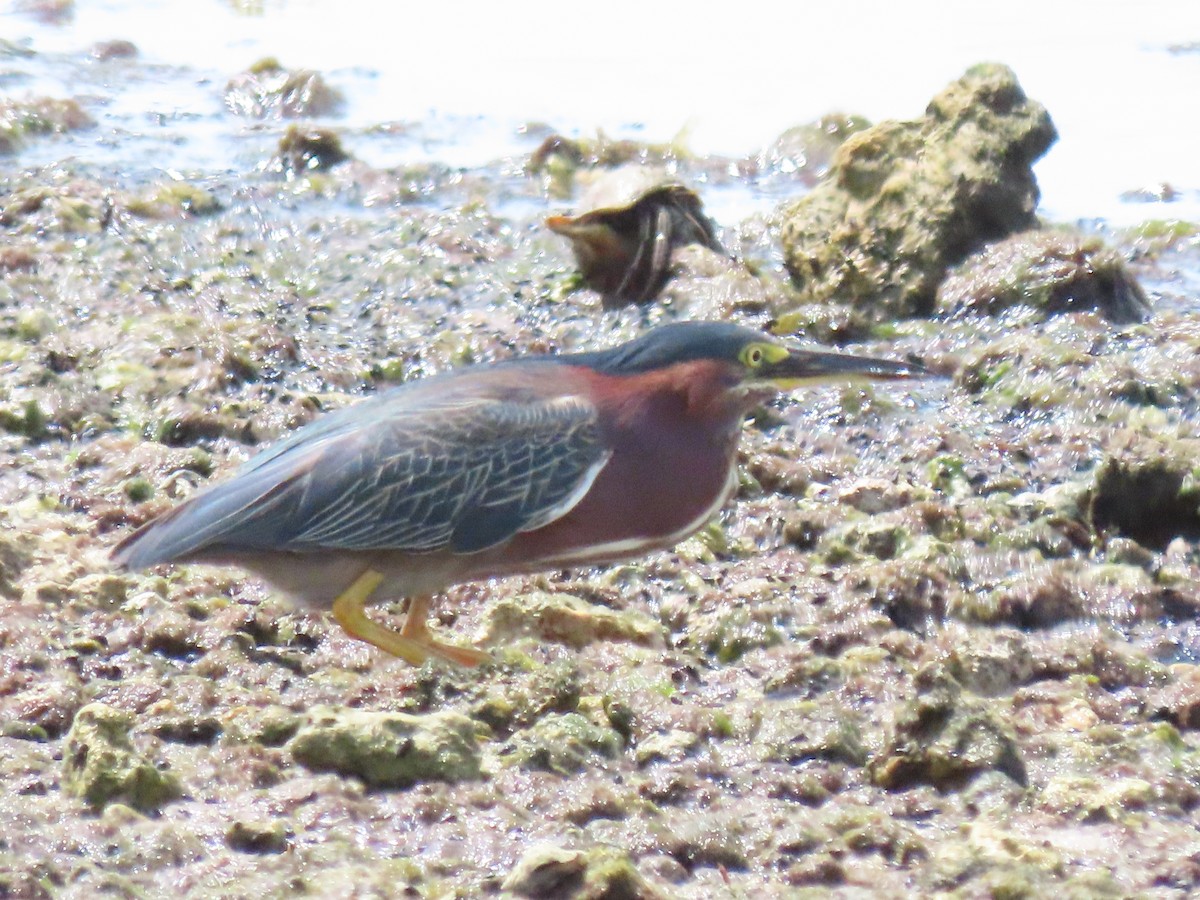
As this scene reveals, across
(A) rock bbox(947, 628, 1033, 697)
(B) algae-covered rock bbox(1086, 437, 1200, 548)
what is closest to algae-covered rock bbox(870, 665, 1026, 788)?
(A) rock bbox(947, 628, 1033, 697)

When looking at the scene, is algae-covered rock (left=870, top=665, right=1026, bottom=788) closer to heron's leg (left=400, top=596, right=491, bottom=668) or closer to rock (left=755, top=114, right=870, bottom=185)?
heron's leg (left=400, top=596, right=491, bottom=668)

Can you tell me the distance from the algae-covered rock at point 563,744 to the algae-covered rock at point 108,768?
35.1 inches

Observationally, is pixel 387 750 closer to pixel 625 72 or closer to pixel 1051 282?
pixel 1051 282

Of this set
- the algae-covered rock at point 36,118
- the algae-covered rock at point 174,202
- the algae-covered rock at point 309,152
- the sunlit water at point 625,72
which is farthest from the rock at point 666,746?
the algae-covered rock at point 36,118

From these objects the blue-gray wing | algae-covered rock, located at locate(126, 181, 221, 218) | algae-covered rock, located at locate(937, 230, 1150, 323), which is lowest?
the blue-gray wing

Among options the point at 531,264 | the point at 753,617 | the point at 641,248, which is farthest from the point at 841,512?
the point at 531,264

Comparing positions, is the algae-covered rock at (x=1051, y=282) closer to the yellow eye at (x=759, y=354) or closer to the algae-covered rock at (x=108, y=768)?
the yellow eye at (x=759, y=354)

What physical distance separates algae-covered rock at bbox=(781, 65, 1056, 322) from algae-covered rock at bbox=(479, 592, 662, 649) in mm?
3224

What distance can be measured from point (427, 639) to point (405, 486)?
18.6 inches

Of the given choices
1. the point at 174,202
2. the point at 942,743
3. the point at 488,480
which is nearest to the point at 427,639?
the point at 488,480

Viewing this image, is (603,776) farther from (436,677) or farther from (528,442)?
(528,442)

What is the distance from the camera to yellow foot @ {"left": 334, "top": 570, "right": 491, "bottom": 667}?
16.5 feet

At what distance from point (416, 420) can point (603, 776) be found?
4.61 feet

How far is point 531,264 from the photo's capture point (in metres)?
8.78
